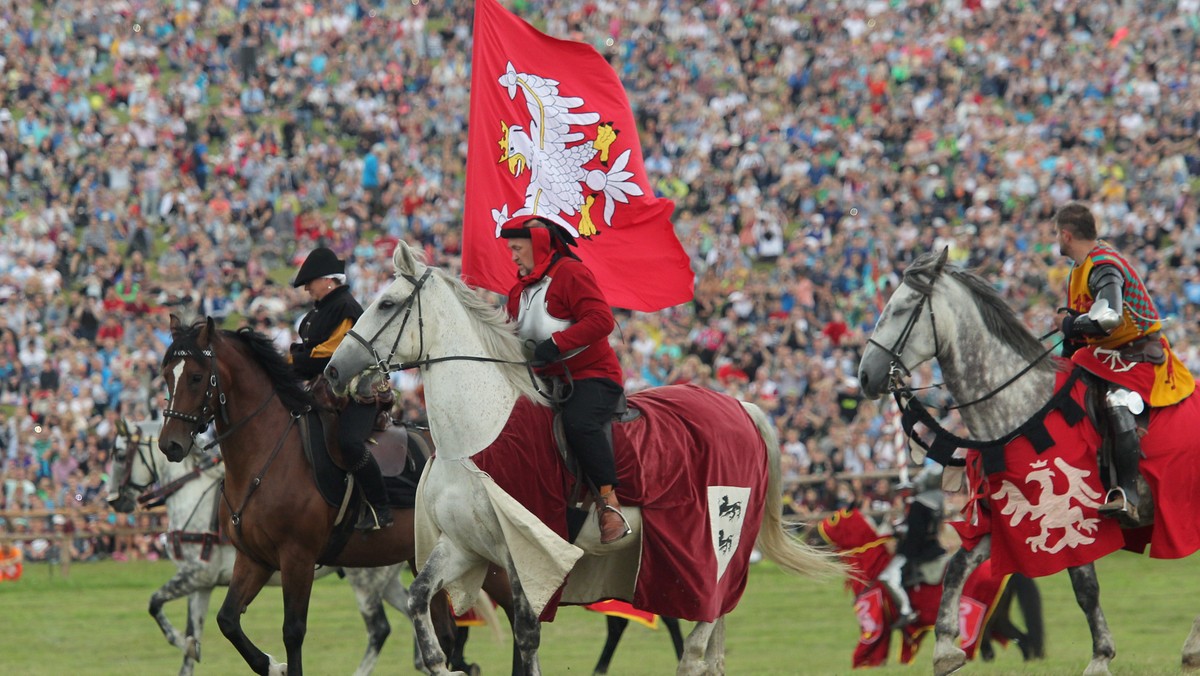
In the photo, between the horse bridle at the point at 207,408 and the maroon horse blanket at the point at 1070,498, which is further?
the horse bridle at the point at 207,408

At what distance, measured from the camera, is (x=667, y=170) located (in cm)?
3075

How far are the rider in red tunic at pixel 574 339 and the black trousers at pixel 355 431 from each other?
1923mm

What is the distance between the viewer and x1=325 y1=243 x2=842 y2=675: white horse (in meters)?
9.30

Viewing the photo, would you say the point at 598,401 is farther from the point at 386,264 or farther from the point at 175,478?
the point at 386,264

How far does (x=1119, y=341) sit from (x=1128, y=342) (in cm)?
7

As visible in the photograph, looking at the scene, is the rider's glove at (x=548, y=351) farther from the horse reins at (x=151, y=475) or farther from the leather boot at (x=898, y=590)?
the horse reins at (x=151, y=475)

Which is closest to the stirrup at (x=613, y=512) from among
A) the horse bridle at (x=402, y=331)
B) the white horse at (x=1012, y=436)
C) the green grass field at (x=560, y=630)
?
the horse bridle at (x=402, y=331)

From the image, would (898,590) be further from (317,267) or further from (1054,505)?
(317,267)

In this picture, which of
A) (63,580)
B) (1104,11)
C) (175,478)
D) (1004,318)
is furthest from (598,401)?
(1104,11)

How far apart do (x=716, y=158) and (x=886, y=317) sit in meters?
21.4

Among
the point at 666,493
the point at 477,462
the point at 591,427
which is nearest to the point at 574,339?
the point at 591,427

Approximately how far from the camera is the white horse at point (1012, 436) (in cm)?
984

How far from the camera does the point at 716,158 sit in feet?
102

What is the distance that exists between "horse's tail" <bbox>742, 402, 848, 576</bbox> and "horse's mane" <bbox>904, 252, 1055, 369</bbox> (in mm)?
1685
